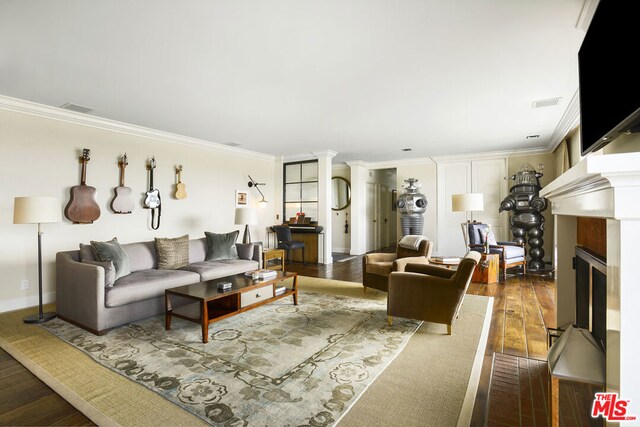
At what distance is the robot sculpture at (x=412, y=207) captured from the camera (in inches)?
291

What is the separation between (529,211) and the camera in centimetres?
592

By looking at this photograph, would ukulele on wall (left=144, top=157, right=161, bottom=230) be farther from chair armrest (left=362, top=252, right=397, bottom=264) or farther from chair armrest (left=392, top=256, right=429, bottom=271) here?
chair armrest (left=392, top=256, right=429, bottom=271)

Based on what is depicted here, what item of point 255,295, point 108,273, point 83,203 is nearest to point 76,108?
point 83,203

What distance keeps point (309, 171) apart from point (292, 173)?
0.49 metres

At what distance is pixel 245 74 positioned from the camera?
302 cm

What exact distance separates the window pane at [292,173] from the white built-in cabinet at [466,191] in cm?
343

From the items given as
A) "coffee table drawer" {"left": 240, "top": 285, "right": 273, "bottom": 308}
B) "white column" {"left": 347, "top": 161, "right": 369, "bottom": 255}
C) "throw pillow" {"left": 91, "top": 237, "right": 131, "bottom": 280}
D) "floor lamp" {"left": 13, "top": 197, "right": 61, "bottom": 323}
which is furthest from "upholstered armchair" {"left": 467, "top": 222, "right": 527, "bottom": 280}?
"floor lamp" {"left": 13, "top": 197, "right": 61, "bottom": 323}

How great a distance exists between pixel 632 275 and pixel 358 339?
2128 millimetres

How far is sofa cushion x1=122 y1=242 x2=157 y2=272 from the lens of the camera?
12.7 feet

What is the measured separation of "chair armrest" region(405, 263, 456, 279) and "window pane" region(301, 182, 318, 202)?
13.9 ft

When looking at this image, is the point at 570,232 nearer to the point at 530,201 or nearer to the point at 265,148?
the point at 530,201

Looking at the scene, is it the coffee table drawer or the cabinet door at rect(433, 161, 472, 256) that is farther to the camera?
the cabinet door at rect(433, 161, 472, 256)

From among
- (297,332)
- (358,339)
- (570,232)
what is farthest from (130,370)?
(570,232)

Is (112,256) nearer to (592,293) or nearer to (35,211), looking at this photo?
(35,211)
